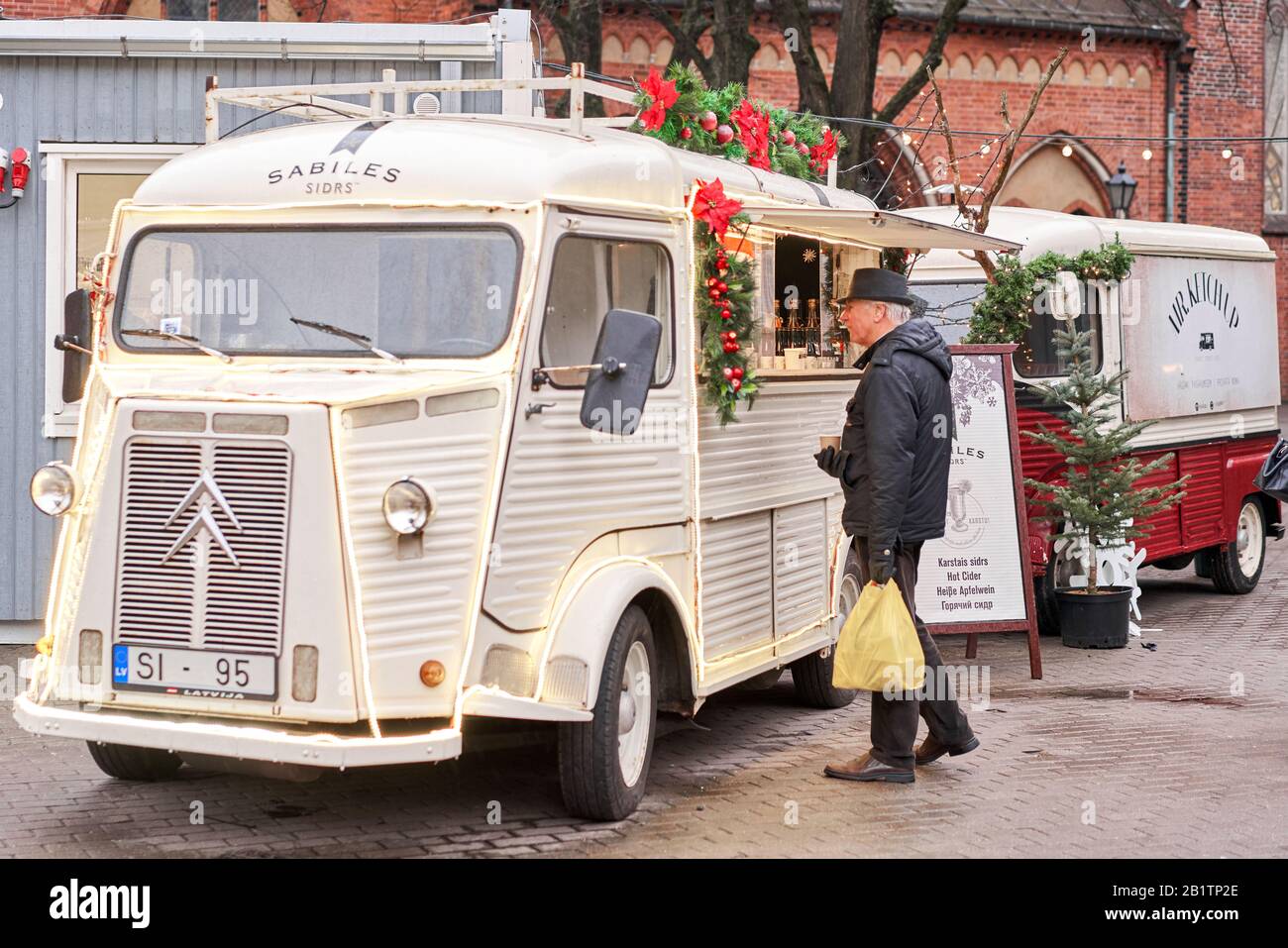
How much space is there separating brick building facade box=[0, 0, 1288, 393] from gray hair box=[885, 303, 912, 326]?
17.1m

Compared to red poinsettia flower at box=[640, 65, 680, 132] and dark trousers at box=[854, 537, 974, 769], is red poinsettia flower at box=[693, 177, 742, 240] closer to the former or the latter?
red poinsettia flower at box=[640, 65, 680, 132]

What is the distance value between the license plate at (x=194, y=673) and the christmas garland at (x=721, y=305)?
2552mm

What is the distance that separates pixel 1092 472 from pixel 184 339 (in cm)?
686

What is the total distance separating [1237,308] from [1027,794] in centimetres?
843

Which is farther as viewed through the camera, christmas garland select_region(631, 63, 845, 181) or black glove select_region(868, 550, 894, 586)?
christmas garland select_region(631, 63, 845, 181)

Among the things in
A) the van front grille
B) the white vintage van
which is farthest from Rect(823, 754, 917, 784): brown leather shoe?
the van front grille

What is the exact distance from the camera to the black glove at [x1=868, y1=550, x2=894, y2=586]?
25.4 ft

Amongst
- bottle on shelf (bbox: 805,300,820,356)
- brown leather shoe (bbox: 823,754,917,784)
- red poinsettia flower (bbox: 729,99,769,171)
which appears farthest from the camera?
bottle on shelf (bbox: 805,300,820,356)

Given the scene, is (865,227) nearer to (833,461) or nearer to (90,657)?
(833,461)

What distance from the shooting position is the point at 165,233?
24.3 ft

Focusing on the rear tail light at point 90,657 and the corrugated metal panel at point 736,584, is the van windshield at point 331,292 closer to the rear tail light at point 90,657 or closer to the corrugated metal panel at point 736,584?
the rear tail light at point 90,657

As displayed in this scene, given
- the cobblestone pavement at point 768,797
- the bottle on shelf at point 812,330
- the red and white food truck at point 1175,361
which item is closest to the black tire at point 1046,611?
the red and white food truck at point 1175,361

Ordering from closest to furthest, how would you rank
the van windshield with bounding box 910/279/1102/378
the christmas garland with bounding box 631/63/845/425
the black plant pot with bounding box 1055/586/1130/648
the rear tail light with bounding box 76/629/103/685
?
the rear tail light with bounding box 76/629/103/685 < the christmas garland with bounding box 631/63/845/425 < the black plant pot with bounding box 1055/586/1130/648 < the van windshield with bounding box 910/279/1102/378

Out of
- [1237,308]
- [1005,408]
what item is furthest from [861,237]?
[1237,308]
